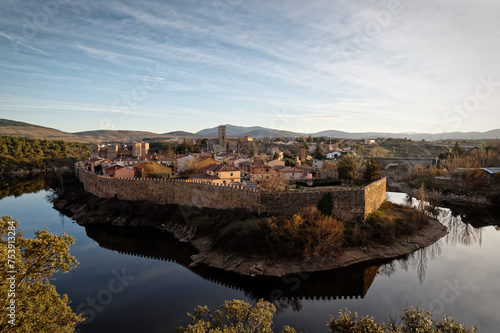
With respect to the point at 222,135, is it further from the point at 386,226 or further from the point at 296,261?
the point at 296,261

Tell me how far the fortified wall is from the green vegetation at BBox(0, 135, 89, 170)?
52.4 metres

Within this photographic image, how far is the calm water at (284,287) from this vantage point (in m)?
14.7

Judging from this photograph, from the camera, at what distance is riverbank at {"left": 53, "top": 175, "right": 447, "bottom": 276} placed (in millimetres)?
19000

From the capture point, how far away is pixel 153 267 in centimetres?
2047

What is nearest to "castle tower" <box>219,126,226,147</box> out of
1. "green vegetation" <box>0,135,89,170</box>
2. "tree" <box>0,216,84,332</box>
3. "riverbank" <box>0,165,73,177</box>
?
"riverbank" <box>0,165,73,177</box>

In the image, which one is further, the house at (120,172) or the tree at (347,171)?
the house at (120,172)

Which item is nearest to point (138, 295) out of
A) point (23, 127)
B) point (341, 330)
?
point (341, 330)

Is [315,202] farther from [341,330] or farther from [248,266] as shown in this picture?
[341,330]

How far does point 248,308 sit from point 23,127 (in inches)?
7970

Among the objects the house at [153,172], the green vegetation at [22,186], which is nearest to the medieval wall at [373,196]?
the house at [153,172]

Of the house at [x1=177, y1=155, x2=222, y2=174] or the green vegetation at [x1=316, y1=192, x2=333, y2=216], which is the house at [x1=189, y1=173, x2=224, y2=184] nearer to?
the house at [x1=177, y1=155, x2=222, y2=174]

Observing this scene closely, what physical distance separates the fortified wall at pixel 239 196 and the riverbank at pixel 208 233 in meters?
0.90

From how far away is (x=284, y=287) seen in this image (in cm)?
1717

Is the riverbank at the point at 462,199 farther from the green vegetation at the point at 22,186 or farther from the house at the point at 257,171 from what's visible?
the green vegetation at the point at 22,186
